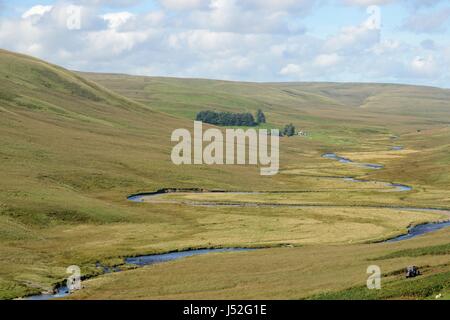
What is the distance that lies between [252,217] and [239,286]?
157 feet

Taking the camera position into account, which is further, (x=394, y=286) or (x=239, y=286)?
(x=239, y=286)

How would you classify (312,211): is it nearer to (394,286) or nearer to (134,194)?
(134,194)

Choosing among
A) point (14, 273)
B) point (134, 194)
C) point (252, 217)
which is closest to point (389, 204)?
point (252, 217)

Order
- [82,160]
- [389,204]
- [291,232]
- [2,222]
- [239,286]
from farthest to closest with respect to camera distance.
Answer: [82,160]
[389,204]
[291,232]
[2,222]
[239,286]

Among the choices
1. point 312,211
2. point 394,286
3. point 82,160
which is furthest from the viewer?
point 82,160

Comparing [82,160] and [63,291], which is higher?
[82,160]
